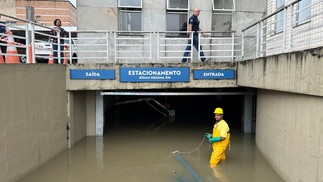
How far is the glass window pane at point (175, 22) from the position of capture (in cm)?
1144

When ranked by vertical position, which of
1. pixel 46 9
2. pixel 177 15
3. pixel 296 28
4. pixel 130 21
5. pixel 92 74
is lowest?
pixel 92 74

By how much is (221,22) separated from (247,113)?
3.64 meters

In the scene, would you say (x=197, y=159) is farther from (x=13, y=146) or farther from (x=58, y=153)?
(x=13, y=146)

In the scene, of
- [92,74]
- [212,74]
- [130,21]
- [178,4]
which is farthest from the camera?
[178,4]

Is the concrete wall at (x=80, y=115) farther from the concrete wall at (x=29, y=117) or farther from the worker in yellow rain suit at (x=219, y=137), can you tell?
the worker in yellow rain suit at (x=219, y=137)

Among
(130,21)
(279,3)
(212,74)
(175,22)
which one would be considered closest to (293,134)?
(212,74)

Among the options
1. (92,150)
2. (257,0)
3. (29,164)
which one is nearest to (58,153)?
(92,150)

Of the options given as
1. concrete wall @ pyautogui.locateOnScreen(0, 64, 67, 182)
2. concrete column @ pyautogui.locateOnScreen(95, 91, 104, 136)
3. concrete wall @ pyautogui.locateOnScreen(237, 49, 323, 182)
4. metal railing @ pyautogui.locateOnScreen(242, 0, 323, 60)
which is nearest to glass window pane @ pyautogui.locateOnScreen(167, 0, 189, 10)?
metal railing @ pyautogui.locateOnScreen(242, 0, 323, 60)

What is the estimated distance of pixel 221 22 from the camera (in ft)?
38.3

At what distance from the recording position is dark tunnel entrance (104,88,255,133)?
12508 millimetres

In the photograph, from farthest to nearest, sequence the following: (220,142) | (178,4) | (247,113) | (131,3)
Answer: (178,4) → (131,3) → (247,113) → (220,142)

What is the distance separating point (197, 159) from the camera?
25.9 feet

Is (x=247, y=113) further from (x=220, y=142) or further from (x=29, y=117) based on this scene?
(x=29, y=117)

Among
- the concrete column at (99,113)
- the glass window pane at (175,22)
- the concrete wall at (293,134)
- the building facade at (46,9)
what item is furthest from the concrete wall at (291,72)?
the building facade at (46,9)
